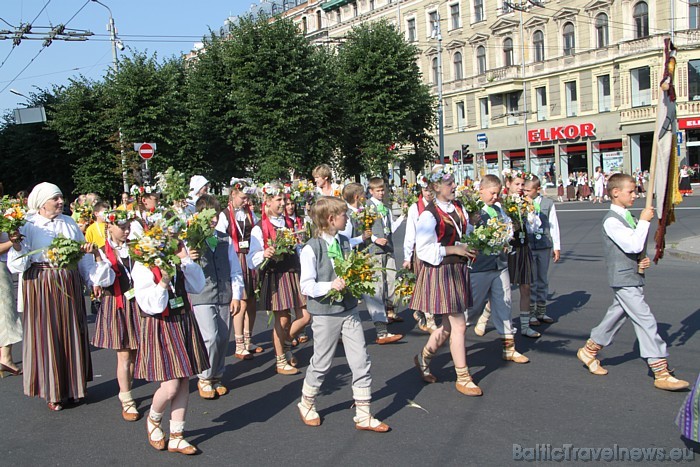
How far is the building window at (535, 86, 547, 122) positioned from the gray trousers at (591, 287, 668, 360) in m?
41.9

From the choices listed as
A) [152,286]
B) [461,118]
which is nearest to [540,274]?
[152,286]

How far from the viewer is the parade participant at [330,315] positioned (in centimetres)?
503

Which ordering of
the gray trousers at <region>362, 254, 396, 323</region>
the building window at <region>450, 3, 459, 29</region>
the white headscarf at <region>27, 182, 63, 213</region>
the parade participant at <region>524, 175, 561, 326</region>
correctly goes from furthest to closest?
the building window at <region>450, 3, 459, 29</region>
the parade participant at <region>524, 175, 561, 326</region>
the gray trousers at <region>362, 254, 396, 323</region>
the white headscarf at <region>27, 182, 63, 213</region>

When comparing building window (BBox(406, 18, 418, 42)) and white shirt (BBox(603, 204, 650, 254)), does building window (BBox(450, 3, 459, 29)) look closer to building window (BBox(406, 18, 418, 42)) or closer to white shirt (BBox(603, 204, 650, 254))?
building window (BBox(406, 18, 418, 42))

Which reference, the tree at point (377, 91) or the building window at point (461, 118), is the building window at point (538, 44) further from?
the tree at point (377, 91)

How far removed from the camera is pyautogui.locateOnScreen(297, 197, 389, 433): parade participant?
5.03 metres

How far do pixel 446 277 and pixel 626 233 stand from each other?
1.58m

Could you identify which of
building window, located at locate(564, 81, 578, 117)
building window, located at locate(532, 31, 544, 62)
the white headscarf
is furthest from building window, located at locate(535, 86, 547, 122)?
the white headscarf

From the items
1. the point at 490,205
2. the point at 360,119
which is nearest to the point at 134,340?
the point at 490,205

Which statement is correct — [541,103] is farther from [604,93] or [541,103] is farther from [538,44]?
[604,93]

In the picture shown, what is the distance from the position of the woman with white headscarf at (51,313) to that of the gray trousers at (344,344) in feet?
7.14

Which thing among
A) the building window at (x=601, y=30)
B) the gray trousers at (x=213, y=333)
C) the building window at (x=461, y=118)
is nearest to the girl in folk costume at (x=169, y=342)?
the gray trousers at (x=213, y=333)

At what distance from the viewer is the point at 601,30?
1615 inches

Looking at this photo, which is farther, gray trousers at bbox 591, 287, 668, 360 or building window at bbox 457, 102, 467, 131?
building window at bbox 457, 102, 467, 131
